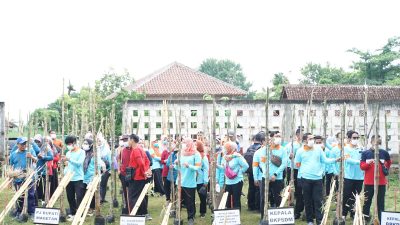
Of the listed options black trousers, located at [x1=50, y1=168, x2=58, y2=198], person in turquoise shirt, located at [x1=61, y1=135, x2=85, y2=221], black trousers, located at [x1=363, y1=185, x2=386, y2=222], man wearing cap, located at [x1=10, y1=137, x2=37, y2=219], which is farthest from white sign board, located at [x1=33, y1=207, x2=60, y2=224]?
black trousers, located at [x1=363, y1=185, x2=386, y2=222]

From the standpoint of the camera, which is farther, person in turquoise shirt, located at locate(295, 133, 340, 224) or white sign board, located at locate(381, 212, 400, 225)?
person in turquoise shirt, located at locate(295, 133, 340, 224)

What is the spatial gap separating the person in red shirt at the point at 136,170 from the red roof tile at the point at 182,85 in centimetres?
2542

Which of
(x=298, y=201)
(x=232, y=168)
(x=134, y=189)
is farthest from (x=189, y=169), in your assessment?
(x=298, y=201)

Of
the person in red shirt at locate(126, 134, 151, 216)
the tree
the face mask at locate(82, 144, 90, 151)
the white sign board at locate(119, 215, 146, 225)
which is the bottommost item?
the white sign board at locate(119, 215, 146, 225)

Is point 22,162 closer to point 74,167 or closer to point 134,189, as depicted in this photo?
point 74,167

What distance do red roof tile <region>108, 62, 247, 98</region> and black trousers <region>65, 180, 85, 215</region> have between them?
968 inches

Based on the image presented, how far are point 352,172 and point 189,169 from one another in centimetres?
278

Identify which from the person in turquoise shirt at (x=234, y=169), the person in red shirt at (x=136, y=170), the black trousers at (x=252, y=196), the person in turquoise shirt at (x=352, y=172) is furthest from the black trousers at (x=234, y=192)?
the person in turquoise shirt at (x=352, y=172)

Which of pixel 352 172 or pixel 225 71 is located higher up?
pixel 225 71

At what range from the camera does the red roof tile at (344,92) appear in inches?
1072

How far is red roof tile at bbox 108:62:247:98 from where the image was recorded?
119ft

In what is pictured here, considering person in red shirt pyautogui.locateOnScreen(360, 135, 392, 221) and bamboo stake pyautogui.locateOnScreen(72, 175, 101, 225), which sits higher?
person in red shirt pyautogui.locateOnScreen(360, 135, 392, 221)

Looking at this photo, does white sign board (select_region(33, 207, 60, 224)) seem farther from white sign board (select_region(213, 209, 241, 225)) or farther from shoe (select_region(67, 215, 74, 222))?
white sign board (select_region(213, 209, 241, 225))

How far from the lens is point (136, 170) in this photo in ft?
30.9
